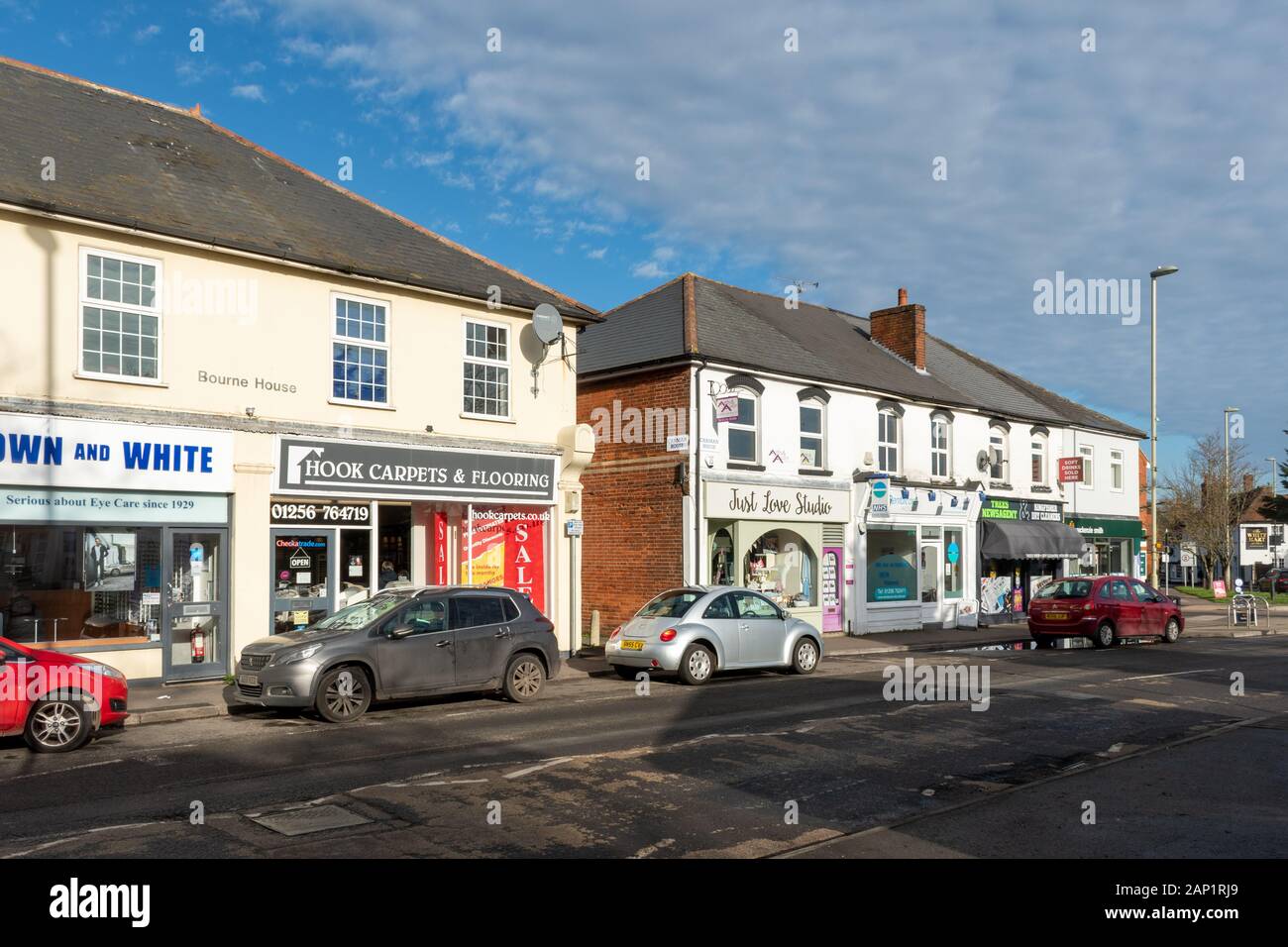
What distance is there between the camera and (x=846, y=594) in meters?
26.7

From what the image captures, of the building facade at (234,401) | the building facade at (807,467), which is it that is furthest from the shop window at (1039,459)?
the building facade at (234,401)

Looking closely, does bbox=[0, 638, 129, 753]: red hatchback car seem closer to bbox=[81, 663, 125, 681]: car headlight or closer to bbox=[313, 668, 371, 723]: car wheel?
bbox=[81, 663, 125, 681]: car headlight

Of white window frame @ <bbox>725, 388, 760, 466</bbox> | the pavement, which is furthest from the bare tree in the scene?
white window frame @ <bbox>725, 388, 760, 466</bbox>

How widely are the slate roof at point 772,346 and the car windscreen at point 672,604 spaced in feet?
23.3

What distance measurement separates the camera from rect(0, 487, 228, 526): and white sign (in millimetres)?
14250

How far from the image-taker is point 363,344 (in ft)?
58.7

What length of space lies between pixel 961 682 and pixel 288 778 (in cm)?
1093

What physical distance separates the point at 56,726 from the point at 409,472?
26.7ft

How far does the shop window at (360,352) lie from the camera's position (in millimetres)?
17656

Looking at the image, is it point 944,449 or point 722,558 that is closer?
point 722,558

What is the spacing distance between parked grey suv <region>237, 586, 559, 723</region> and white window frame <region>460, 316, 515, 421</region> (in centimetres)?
554

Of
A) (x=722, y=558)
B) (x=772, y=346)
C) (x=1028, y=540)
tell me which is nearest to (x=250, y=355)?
(x=722, y=558)

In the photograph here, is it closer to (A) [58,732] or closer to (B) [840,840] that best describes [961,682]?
(B) [840,840]

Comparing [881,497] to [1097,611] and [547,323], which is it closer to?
[1097,611]
